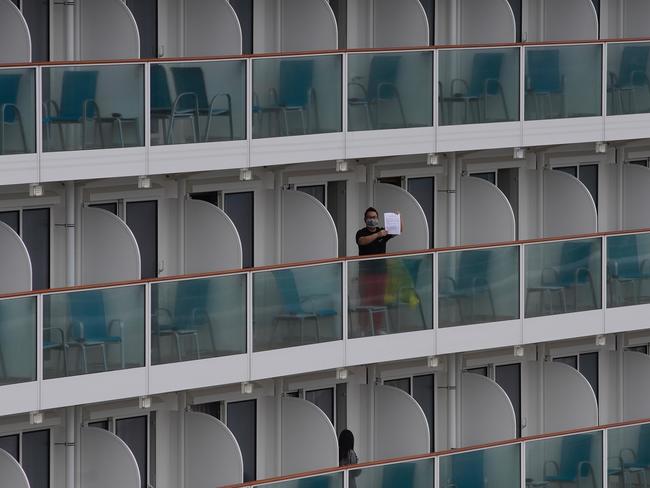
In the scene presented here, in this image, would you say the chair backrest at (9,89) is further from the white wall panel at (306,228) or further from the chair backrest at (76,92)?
the white wall panel at (306,228)

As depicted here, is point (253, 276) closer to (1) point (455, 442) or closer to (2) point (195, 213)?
(2) point (195, 213)

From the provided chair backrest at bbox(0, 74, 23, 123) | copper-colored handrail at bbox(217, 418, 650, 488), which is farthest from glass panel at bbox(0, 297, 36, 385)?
copper-colored handrail at bbox(217, 418, 650, 488)

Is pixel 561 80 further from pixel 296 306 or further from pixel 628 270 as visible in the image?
pixel 296 306

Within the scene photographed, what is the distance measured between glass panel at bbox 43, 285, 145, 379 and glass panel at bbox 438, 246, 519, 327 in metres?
5.61

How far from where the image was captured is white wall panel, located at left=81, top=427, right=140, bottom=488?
41.2 meters

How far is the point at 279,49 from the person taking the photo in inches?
1718

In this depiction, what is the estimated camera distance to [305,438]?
145 feet

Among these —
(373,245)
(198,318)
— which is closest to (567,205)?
(373,245)

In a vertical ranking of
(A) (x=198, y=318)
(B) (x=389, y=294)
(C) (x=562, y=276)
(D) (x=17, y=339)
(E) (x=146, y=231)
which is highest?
(E) (x=146, y=231)

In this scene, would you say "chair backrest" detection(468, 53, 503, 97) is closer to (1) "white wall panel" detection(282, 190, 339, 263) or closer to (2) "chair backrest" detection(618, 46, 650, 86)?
(2) "chair backrest" detection(618, 46, 650, 86)

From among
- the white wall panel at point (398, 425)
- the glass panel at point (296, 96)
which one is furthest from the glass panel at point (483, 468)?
the glass panel at point (296, 96)

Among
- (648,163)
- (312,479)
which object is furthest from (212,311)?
(648,163)

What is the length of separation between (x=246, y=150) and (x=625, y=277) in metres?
7.53

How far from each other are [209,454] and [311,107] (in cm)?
481
